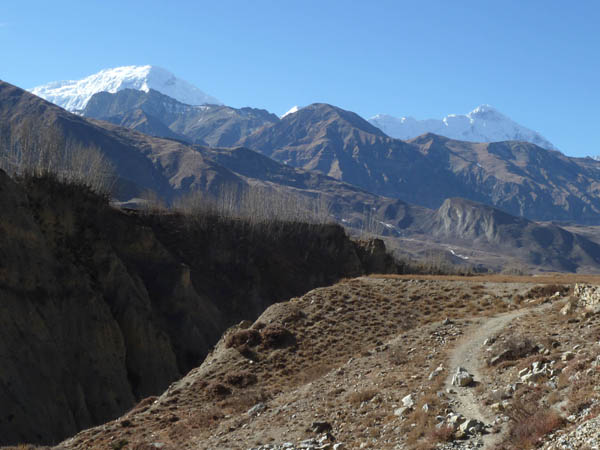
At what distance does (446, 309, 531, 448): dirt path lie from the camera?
1775cm

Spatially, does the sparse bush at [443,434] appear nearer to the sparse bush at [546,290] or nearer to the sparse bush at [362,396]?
the sparse bush at [362,396]

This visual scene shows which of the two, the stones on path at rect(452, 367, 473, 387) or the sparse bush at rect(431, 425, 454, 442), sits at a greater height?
the stones on path at rect(452, 367, 473, 387)

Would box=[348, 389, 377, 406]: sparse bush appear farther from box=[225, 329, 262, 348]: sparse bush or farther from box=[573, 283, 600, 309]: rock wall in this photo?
box=[225, 329, 262, 348]: sparse bush

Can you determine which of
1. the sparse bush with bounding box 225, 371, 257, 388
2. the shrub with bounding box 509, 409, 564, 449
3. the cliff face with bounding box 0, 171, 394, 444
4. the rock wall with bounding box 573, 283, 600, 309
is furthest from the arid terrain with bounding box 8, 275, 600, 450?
the cliff face with bounding box 0, 171, 394, 444

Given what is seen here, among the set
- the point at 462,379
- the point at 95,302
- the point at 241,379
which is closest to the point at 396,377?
the point at 462,379

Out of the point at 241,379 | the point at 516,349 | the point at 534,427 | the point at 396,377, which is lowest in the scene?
the point at 241,379

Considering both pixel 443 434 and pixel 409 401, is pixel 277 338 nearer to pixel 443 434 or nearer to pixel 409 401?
pixel 409 401

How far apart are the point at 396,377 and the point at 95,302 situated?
35884 millimetres

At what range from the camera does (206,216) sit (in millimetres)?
100875

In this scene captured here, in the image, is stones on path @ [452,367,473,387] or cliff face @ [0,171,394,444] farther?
cliff face @ [0,171,394,444]

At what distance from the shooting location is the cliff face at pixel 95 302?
4281 centimetres

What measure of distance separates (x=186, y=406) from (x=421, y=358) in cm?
1123

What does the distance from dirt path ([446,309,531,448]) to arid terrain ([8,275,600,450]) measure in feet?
0.23

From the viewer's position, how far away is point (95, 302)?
52844 millimetres
